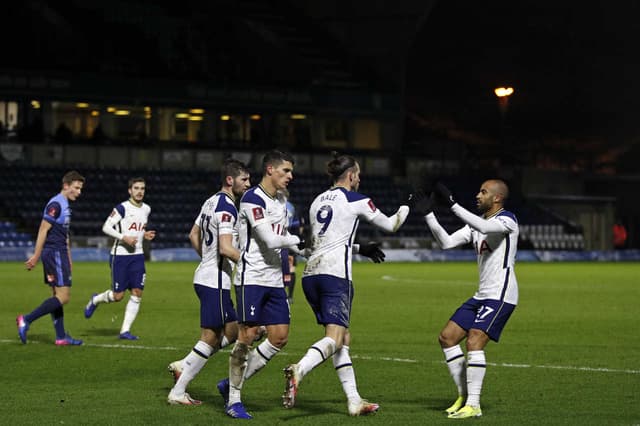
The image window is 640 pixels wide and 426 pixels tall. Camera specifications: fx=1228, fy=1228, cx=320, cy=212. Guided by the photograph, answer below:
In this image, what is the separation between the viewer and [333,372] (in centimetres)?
1325

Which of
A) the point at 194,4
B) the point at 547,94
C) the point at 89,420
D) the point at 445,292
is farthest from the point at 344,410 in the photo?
the point at 547,94

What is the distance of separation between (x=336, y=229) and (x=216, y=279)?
1.33 metres

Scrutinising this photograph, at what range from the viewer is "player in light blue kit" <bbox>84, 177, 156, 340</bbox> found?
17.1 metres

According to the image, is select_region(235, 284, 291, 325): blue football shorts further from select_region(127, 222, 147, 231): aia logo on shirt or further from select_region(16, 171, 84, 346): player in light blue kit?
select_region(127, 222, 147, 231): aia logo on shirt

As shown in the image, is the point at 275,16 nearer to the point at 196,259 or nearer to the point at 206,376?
the point at 196,259

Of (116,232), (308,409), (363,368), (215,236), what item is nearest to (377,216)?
(215,236)

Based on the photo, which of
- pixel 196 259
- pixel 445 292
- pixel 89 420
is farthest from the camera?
pixel 196 259

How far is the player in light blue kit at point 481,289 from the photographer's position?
33.3 ft

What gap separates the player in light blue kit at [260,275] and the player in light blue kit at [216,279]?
14.2 inches

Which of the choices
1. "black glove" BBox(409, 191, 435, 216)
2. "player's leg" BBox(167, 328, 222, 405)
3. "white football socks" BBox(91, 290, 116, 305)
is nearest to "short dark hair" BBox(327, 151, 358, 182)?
"black glove" BBox(409, 191, 435, 216)

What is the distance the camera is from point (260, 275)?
33.4ft

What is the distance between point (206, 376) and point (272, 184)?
342 cm

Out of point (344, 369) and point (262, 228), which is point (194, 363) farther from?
point (262, 228)

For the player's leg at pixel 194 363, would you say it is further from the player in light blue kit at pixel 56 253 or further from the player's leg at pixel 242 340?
the player in light blue kit at pixel 56 253
